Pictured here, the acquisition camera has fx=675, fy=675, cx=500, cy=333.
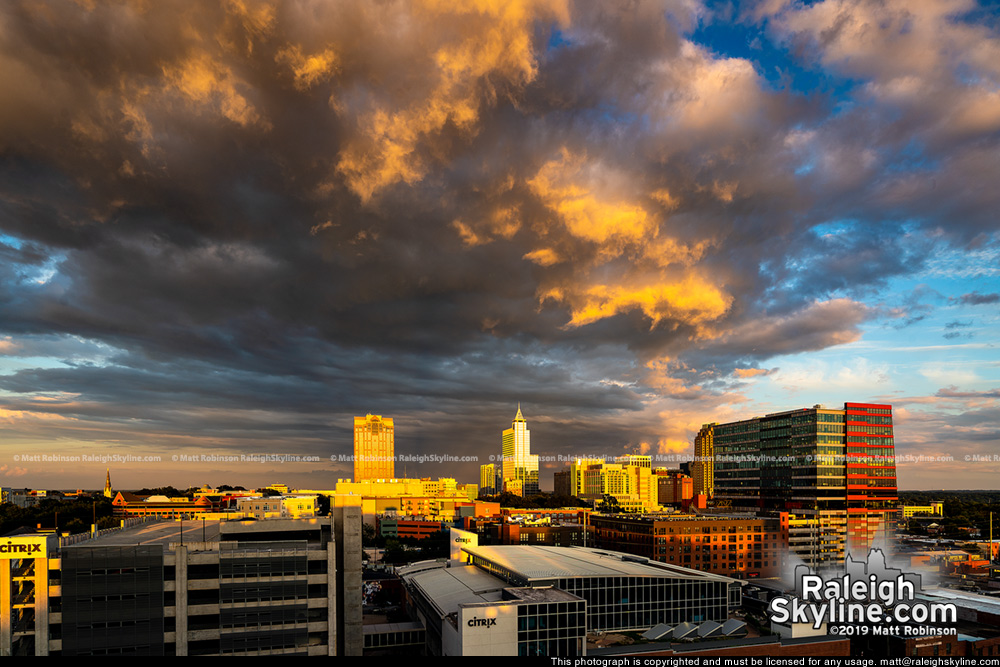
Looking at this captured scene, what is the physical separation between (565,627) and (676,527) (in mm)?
91784

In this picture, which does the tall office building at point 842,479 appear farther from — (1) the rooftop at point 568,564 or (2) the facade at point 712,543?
(1) the rooftop at point 568,564

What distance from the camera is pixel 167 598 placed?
67500 mm

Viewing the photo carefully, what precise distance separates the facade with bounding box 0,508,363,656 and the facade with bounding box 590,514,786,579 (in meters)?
107

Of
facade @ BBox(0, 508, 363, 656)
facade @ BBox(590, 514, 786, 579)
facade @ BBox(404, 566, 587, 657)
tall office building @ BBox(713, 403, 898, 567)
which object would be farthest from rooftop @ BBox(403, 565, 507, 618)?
tall office building @ BBox(713, 403, 898, 567)

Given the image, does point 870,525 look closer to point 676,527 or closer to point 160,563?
point 676,527

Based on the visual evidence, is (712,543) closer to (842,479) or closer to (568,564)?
(842,479)

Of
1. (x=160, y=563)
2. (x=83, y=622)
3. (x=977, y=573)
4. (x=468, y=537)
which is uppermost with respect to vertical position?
(x=160, y=563)

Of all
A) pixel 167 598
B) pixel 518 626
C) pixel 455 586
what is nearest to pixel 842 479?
pixel 455 586

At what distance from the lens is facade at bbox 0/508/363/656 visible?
213 ft

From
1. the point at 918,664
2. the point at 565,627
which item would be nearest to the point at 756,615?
the point at 918,664

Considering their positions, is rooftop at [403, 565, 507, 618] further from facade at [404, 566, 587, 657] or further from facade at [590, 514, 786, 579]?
facade at [590, 514, 786, 579]

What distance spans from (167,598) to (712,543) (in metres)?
132

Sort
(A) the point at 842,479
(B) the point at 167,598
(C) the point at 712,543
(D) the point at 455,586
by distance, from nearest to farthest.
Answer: (B) the point at 167,598, (D) the point at 455,586, (C) the point at 712,543, (A) the point at 842,479

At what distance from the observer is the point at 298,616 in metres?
70.6
